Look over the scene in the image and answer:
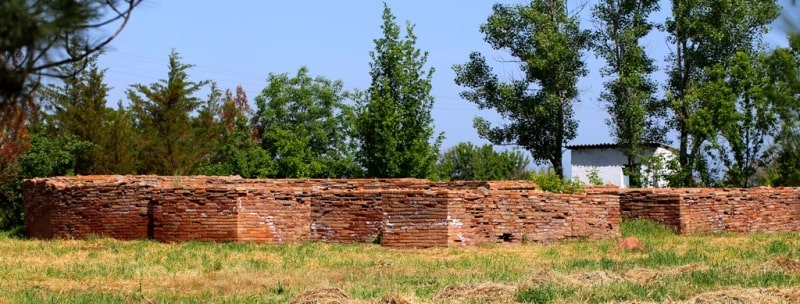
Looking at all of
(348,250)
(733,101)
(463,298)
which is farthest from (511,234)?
(733,101)

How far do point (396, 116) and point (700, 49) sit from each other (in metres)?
9.61

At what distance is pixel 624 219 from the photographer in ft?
65.8

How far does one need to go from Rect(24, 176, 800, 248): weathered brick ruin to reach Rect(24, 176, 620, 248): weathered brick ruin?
2 centimetres

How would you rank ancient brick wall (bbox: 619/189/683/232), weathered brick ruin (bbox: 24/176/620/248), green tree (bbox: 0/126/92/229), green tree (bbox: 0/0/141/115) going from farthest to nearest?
green tree (bbox: 0/126/92/229), ancient brick wall (bbox: 619/189/683/232), weathered brick ruin (bbox: 24/176/620/248), green tree (bbox: 0/0/141/115)

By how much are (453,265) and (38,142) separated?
1332 cm

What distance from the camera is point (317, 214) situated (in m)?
17.1

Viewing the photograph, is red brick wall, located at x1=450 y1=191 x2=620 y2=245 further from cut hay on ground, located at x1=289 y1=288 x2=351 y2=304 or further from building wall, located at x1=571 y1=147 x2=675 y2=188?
building wall, located at x1=571 y1=147 x2=675 y2=188

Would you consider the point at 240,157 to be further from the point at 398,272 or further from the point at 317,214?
the point at 398,272

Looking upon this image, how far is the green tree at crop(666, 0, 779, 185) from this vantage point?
3014 centimetres

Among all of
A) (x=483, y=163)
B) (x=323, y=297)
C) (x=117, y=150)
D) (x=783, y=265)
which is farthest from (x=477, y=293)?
(x=483, y=163)

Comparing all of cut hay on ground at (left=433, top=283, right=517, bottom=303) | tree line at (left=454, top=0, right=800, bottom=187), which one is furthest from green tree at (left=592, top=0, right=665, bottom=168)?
cut hay on ground at (left=433, top=283, right=517, bottom=303)

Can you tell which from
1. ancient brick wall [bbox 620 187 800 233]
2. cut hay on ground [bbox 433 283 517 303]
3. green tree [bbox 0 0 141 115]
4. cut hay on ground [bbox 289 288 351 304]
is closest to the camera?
green tree [bbox 0 0 141 115]

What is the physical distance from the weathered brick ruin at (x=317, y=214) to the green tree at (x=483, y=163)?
29.0 meters

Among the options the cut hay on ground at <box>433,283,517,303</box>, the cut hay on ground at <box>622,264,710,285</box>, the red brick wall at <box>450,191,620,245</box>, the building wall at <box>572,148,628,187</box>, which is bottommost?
the cut hay on ground at <box>433,283,517,303</box>
